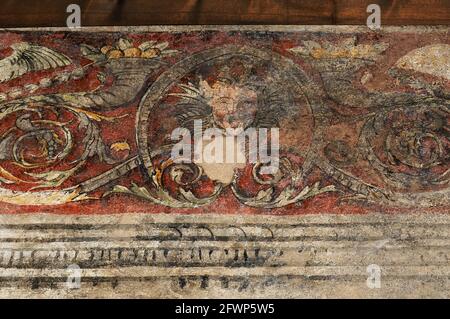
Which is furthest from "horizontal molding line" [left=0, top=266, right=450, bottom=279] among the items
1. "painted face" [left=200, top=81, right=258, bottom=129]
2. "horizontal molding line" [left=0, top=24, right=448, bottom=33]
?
"horizontal molding line" [left=0, top=24, right=448, bottom=33]

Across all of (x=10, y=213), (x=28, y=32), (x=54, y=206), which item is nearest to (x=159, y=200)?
(x=54, y=206)

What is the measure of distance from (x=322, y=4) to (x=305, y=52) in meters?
0.34

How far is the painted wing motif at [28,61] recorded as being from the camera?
322 centimetres

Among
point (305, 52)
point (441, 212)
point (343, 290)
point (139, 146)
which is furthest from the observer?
point (305, 52)

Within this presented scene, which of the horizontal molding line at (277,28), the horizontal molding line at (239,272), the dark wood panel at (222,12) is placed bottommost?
the horizontal molding line at (239,272)

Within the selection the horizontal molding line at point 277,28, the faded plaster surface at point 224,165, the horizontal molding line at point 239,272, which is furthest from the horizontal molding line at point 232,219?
the horizontal molding line at point 277,28

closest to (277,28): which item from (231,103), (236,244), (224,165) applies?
(231,103)

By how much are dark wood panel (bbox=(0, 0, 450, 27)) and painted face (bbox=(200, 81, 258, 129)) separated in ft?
1.39

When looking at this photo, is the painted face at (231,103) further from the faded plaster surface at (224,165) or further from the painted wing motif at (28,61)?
the painted wing motif at (28,61)

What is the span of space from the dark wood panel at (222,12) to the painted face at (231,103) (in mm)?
423

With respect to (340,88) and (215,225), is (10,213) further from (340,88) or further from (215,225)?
(340,88)

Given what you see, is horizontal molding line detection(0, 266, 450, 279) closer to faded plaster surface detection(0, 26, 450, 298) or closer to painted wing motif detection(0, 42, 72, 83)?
faded plaster surface detection(0, 26, 450, 298)

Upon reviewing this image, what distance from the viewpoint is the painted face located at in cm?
307

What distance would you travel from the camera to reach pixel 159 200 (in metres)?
2.86
